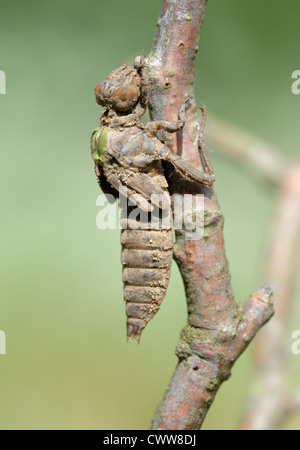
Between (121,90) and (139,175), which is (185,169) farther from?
(121,90)

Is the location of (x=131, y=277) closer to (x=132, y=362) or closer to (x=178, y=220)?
(x=178, y=220)

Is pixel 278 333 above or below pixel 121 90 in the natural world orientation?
below

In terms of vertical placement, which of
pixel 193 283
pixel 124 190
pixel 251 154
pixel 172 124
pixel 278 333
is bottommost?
pixel 278 333

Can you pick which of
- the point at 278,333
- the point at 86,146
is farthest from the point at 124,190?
the point at 86,146

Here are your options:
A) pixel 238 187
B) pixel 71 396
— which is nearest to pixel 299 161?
pixel 238 187

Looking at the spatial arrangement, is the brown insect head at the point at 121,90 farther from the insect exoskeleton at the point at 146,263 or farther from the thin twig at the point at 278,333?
the thin twig at the point at 278,333

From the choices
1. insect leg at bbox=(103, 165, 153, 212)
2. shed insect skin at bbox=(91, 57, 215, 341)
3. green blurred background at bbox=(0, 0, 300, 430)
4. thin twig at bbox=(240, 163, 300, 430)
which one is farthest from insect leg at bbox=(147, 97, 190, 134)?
green blurred background at bbox=(0, 0, 300, 430)

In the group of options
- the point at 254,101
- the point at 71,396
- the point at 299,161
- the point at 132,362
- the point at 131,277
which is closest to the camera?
the point at 131,277
